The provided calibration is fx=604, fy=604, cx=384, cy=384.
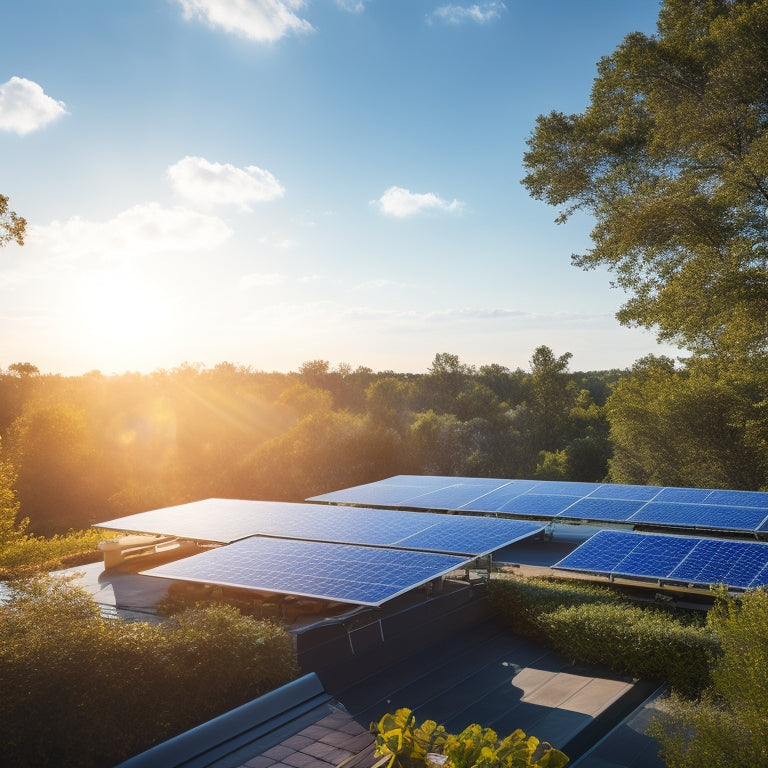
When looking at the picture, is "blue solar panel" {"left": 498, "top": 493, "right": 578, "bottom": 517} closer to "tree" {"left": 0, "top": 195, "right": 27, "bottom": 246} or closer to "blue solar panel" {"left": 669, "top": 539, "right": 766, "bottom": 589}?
"blue solar panel" {"left": 669, "top": 539, "right": 766, "bottom": 589}

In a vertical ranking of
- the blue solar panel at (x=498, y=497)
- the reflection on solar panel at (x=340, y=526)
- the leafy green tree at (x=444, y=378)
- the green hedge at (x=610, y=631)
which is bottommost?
the green hedge at (x=610, y=631)

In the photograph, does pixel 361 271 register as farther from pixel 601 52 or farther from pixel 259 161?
pixel 601 52

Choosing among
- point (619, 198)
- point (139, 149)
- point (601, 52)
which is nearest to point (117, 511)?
point (139, 149)

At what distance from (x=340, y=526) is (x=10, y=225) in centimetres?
868

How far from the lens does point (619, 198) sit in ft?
58.7

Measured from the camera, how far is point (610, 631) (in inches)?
350

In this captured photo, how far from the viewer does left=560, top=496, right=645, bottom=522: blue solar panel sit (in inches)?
554

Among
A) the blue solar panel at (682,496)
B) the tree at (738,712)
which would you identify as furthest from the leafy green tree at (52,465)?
the tree at (738,712)

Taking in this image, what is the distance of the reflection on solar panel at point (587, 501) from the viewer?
13.4 meters

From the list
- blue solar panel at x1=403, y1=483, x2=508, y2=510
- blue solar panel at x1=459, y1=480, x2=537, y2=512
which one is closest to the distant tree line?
blue solar panel at x1=459, y1=480, x2=537, y2=512

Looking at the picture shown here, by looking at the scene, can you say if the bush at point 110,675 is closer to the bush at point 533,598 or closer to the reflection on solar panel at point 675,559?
the bush at point 533,598

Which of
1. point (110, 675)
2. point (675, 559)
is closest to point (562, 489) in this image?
point (675, 559)

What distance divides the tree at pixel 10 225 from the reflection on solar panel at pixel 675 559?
11.3m

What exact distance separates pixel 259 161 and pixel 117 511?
20.0 meters
